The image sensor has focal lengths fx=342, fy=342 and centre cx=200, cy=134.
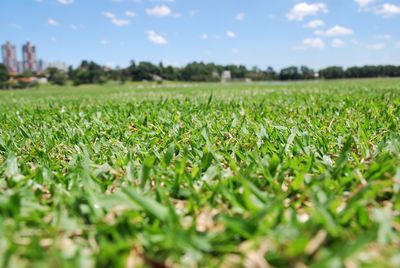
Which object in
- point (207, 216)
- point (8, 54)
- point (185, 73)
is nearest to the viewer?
point (207, 216)

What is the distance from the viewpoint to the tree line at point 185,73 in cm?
9206

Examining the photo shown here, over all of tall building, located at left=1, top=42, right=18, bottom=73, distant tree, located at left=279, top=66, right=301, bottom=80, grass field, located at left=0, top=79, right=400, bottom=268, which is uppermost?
tall building, located at left=1, top=42, right=18, bottom=73

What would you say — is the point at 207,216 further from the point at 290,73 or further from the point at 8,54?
the point at 8,54

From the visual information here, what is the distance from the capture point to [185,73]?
108 m

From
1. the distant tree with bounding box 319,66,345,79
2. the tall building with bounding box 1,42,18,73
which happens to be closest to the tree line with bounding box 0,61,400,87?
the distant tree with bounding box 319,66,345,79

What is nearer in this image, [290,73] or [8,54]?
[290,73]

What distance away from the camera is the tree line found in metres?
92.1

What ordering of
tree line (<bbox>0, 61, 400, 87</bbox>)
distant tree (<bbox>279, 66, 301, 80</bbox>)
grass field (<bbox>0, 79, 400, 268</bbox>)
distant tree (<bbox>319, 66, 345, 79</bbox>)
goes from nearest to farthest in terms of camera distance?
1. grass field (<bbox>0, 79, 400, 268</bbox>)
2. tree line (<bbox>0, 61, 400, 87</bbox>)
3. distant tree (<bbox>279, 66, 301, 80</bbox>)
4. distant tree (<bbox>319, 66, 345, 79</bbox>)

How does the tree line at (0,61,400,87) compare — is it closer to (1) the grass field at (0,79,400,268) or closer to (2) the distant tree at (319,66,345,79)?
(2) the distant tree at (319,66,345,79)

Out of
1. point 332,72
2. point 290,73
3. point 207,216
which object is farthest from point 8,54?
point 207,216

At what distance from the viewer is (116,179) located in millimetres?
1267

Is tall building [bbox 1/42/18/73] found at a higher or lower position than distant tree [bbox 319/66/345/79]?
higher

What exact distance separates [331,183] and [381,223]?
340 mm

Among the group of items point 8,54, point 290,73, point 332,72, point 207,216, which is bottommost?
point 207,216
